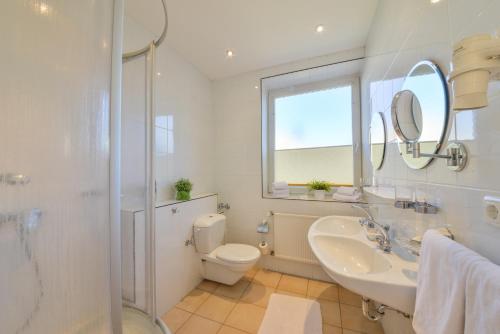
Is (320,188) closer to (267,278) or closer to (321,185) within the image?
(321,185)

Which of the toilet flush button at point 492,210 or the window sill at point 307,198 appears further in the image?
the window sill at point 307,198

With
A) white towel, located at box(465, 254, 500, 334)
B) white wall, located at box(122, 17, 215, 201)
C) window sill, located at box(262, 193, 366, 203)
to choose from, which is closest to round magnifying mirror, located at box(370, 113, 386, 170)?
window sill, located at box(262, 193, 366, 203)

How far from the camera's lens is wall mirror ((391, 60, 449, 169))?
71 centimetres

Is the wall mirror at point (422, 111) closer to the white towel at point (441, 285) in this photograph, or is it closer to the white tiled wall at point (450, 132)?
the white tiled wall at point (450, 132)

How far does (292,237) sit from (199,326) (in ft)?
3.67

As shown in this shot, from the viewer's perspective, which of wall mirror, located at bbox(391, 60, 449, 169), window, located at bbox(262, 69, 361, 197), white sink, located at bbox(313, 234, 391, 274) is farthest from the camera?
window, located at bbox(262, 69, 361, 197)

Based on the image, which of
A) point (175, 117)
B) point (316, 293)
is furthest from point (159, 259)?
point (316, 293)

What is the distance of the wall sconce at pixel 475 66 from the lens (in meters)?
0.40

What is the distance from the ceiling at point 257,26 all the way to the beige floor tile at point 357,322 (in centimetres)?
242

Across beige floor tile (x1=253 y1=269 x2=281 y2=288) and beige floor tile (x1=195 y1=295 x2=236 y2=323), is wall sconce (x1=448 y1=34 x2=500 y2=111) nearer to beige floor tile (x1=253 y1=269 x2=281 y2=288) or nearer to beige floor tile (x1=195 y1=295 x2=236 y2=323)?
beige floor tile (x1=195 y1=295 x2=236 y2=323)

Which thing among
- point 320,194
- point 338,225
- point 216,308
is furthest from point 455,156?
point 216,308

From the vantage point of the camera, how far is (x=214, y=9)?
1.39m

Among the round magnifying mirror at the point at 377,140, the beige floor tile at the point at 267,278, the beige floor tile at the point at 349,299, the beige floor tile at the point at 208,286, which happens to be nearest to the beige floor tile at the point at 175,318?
the beige floor tile at the point at 208,286

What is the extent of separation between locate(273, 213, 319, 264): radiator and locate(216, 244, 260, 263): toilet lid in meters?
0.34
